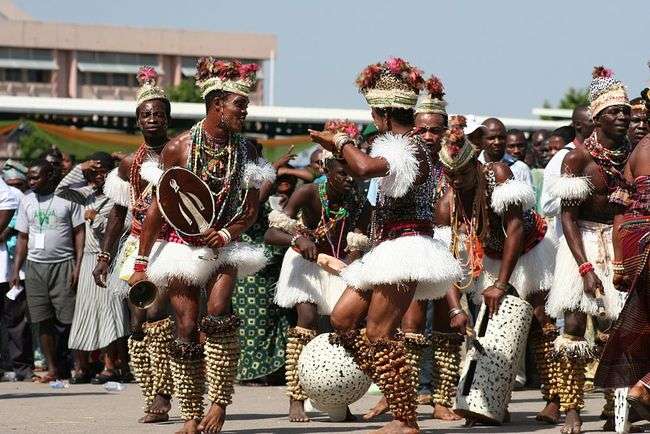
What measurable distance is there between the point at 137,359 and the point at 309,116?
1668 centimetres

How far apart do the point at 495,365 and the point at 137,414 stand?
3.02m

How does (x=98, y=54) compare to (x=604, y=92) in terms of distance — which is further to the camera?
(x=98, y=54)

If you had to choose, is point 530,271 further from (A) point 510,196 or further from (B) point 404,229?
(B) point 404,229

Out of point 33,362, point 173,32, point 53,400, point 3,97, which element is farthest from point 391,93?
point 173,32

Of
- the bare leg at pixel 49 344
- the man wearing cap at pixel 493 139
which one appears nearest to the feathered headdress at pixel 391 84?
the man wearing cap at pixel 493 139

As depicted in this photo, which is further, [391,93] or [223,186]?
[223,186]

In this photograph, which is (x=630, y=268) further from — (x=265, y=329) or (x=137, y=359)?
(x=265, y=329)

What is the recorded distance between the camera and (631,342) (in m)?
9.12

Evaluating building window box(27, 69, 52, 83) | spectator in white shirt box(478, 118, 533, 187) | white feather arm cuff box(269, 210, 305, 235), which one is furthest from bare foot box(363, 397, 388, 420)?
building window box(27, 69, 52, 83)

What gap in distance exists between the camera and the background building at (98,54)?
12975 centimetres

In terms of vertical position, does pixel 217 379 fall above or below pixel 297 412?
above

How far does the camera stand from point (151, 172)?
10.3 meters

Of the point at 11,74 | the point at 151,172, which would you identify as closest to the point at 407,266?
the point at 151,172

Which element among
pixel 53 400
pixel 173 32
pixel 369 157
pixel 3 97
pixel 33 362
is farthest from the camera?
pixel 173 32
